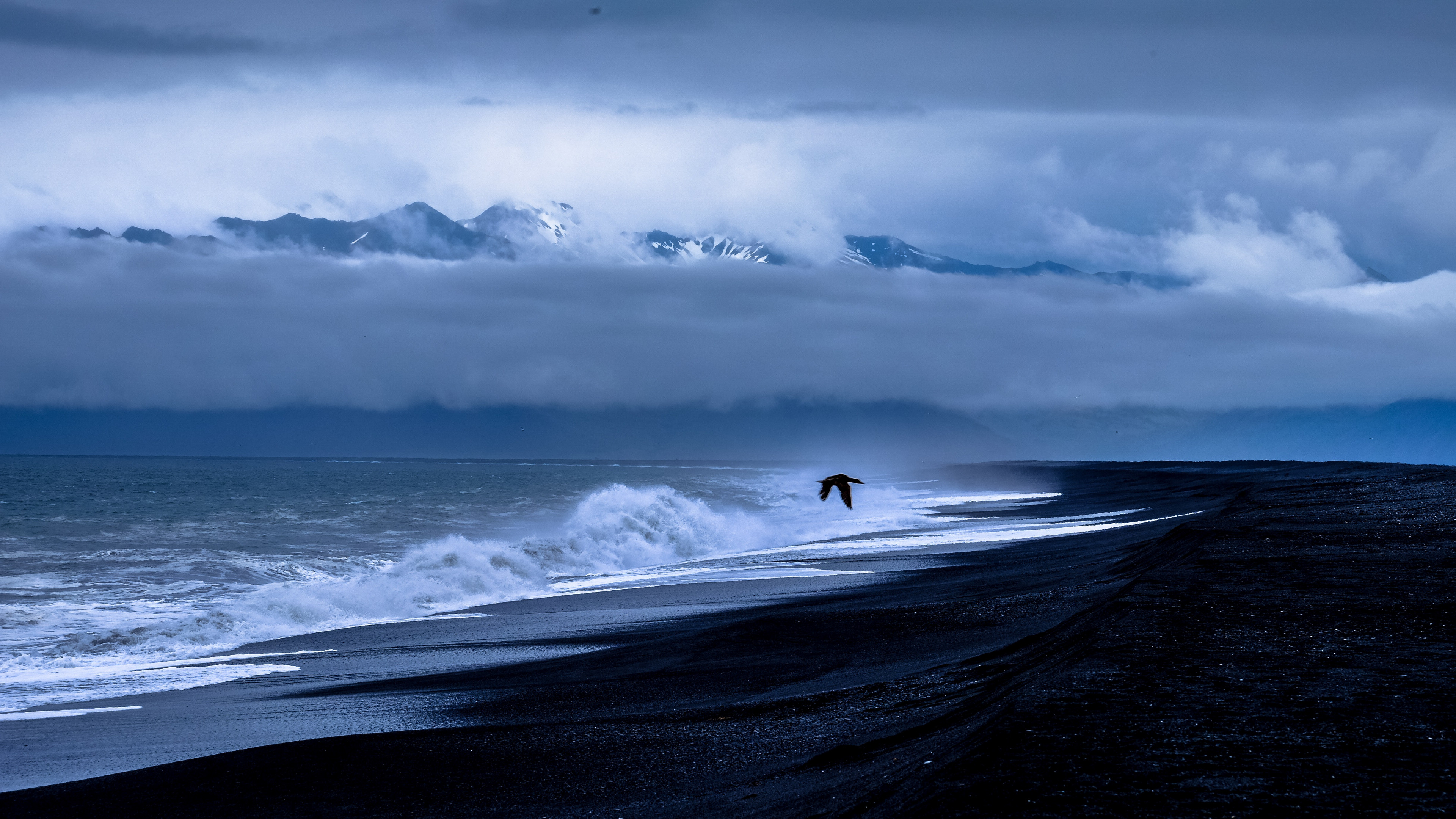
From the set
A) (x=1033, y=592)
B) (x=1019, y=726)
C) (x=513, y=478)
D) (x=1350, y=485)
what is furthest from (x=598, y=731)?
(x=513, y=478)

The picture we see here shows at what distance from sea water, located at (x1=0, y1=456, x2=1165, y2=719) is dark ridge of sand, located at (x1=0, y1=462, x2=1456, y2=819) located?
492 cm

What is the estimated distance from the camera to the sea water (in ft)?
54.2

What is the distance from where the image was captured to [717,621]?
1712 cm

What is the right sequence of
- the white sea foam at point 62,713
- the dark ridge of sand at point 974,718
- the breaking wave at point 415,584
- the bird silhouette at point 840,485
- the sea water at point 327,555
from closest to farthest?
the dark ridge of sand at point 974,718
the bird silhouette at point 840,485
the white sea foam at point 62,713
the sea water at point 327,555
the breaking wave at point 415,584

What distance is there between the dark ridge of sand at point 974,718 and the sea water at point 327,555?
4.92 meters

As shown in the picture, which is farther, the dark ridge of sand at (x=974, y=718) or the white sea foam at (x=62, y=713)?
the white sea foam at (x=62, y=713)

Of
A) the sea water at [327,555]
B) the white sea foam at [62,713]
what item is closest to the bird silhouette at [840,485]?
the white sea foam at [62,713]

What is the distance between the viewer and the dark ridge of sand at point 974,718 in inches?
222

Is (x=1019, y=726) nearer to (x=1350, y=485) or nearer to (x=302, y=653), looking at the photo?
(x=302, y=653)

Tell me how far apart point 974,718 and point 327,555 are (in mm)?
27235

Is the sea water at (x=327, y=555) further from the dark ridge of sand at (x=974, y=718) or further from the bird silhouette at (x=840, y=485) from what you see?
the bird silhouette at (x=840, y=485)

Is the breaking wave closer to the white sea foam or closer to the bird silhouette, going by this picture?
the white sea foam

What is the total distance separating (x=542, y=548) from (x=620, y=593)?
25.8 ft

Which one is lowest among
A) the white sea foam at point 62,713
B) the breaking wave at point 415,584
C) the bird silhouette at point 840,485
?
the white sea foam at point 62,713
